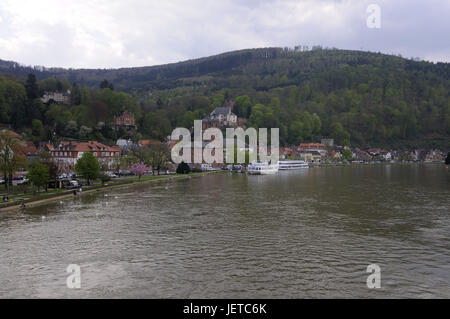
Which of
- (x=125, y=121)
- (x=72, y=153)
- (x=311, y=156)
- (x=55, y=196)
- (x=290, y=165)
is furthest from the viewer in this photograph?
(x=311, y=156)

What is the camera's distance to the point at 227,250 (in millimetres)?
22094

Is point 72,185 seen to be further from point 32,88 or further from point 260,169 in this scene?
point 32,88

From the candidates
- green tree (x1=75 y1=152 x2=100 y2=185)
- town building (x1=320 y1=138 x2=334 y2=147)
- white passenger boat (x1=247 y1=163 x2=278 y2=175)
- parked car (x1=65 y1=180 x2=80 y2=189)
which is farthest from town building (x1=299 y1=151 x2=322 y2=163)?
parked car (x1=65 y1=180 x2=80 y2=189)

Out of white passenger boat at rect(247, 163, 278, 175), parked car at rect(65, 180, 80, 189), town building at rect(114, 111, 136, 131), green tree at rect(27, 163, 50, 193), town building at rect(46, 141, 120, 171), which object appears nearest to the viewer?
green tree at rect(27, 163, 50, 193)

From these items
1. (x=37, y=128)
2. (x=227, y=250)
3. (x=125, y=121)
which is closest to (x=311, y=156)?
(x=125, y=121)

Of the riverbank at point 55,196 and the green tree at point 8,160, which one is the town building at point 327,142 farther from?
the green tree at point 8,160

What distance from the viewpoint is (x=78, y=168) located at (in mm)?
57031

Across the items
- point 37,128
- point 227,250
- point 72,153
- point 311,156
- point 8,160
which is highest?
point 37,128

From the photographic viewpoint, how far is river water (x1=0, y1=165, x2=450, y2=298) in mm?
16188

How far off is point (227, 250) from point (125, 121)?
12530 centimetres

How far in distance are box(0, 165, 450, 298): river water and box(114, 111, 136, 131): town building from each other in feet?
334

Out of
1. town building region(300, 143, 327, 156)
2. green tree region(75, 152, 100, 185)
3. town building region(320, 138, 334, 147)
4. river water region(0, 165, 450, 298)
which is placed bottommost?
river water region(0, 165, 450, 298)

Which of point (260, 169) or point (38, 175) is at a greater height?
point (38, 175)

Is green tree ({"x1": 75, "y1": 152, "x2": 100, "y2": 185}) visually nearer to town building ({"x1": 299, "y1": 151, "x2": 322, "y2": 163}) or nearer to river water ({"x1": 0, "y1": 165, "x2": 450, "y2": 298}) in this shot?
river water ({"x1": 0, "y1": 165, "x2": 450, "y2": 298})
